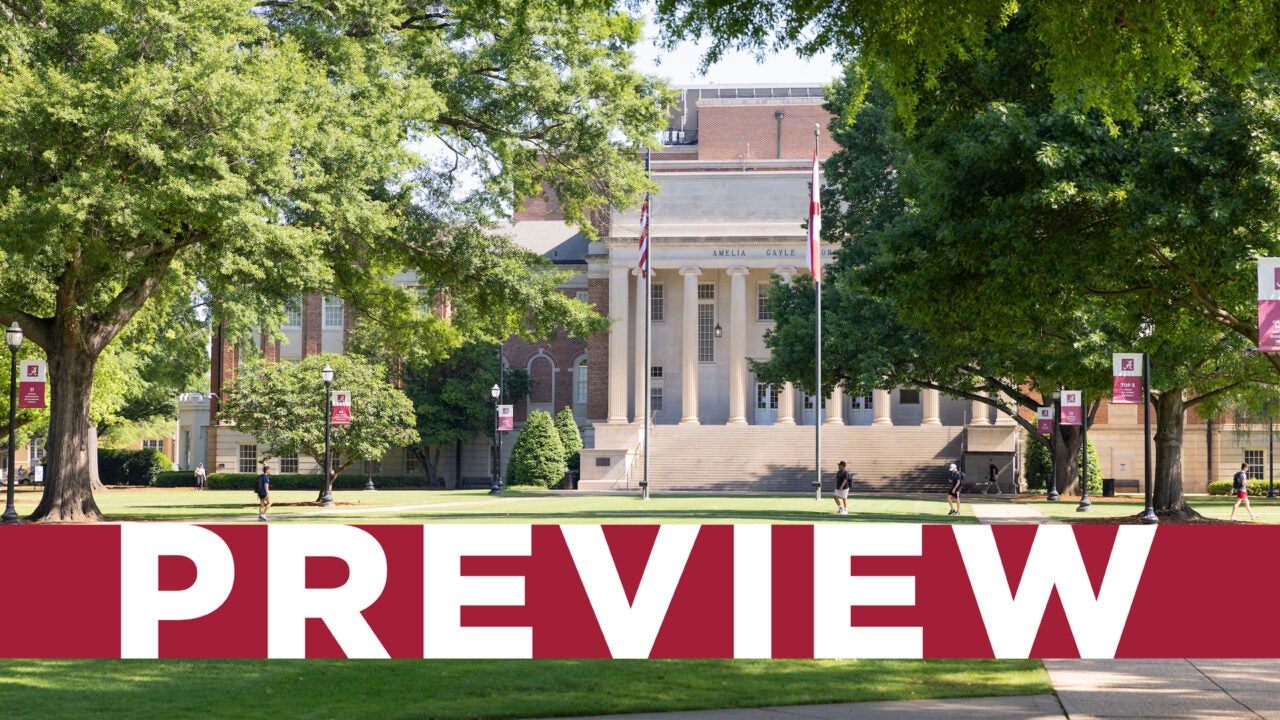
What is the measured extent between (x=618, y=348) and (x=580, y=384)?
8193 millimetres

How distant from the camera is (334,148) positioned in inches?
984

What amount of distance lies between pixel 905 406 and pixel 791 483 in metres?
15.7

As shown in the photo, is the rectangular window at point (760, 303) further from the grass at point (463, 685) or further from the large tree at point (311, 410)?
the grass at point (463, 685)

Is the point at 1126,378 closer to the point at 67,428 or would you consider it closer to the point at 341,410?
the point at 67,428

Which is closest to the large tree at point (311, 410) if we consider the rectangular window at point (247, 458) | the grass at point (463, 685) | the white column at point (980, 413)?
the rectangular window at point (247, 458)

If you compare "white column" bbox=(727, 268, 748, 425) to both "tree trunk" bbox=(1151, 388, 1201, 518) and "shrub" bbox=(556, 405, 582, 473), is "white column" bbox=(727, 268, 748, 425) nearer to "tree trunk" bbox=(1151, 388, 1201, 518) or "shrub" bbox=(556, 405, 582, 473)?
"shrub" bbox=(556, 405, 582, 473)

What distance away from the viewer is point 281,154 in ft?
79.3

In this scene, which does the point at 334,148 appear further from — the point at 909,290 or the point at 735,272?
the point at 735,272

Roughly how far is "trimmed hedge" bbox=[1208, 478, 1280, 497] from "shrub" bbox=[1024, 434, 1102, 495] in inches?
297

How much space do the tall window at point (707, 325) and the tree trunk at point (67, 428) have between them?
50.3m

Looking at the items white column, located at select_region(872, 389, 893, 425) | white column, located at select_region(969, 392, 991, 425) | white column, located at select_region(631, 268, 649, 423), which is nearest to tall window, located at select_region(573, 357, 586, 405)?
white column, located at select_region(631, 268, 649, 423)

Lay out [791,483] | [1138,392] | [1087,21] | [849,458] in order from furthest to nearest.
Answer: [849,458] → [791,483] → [1138,392] → [1087,21]

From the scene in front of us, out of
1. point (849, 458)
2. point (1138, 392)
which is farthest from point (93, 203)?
point (849, 458)
